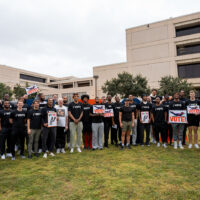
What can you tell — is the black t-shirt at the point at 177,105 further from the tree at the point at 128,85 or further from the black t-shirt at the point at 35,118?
the tree at the point at 128,85

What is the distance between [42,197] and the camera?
346 centimetres

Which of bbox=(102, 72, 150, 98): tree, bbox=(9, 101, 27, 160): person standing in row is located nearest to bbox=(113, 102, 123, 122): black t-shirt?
bbox=(9, 101, 27, 160): person standing in row

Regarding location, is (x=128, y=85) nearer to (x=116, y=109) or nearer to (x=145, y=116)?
(x=116, y=109)

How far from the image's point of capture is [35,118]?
6.55 meters

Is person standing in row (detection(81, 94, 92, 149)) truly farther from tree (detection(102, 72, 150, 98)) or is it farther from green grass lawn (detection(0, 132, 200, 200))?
tree (detection(102, 72, 150, 98))

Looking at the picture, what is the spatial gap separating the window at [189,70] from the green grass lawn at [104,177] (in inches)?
1330

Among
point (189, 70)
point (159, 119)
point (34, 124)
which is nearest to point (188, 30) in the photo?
point (189, 70)

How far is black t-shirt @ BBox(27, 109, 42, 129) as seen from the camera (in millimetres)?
6488

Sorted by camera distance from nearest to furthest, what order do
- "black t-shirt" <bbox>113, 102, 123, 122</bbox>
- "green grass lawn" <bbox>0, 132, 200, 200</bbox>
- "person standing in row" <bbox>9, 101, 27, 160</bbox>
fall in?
1. "green grass lawn" <bbox>0, 132, 200, 200</bbox>
2. "person standing in row" <bbox>9, 101, 27, 160</bbox>
3. "black t-shirt" <bbox>113, 102, 123, 122</bbox>

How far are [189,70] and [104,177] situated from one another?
37.4 meters

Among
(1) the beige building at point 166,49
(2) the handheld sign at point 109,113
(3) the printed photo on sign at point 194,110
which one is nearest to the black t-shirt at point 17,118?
(2) the handheld sign at point 109,113

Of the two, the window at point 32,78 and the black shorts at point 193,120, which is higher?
the window at point 32,78

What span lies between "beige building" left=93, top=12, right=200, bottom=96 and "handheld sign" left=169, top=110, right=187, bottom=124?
31339mm

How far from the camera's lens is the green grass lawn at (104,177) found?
11.6 ft
